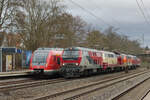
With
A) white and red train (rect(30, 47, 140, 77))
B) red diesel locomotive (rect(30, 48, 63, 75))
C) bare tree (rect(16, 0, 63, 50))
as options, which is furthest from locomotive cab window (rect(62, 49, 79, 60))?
bare tree (rect(16, 0, 63, 50))

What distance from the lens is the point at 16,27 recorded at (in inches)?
1236

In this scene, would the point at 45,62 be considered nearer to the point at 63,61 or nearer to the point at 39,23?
the point at 63,61

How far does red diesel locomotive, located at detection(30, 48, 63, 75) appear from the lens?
20.5 meters

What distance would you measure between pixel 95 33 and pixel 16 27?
30800 mm

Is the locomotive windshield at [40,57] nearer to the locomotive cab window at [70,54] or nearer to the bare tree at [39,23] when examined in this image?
the locomotive cab window at [70,54]

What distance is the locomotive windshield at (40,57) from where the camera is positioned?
20.8 metres

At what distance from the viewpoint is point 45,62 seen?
2073 cm

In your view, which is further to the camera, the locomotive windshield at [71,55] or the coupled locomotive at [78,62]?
the locomotive windshield at [71,55]

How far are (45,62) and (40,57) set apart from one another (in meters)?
0.76

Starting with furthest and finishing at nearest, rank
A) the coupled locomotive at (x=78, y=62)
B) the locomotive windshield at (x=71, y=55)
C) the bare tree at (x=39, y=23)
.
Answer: the bare tree at (x=39, y=23)
the locomotive windshield at (x=71, y=55)
the coupled locomotive at (x=78, y=62)

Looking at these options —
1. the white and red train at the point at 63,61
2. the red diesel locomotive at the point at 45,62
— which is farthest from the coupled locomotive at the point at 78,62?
the red diesel locomotive at the point at 45,62

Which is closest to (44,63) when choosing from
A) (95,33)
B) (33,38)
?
(33,38)

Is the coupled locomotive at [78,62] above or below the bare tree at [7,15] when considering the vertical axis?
below

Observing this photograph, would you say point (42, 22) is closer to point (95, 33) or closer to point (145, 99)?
point (95, 33)
